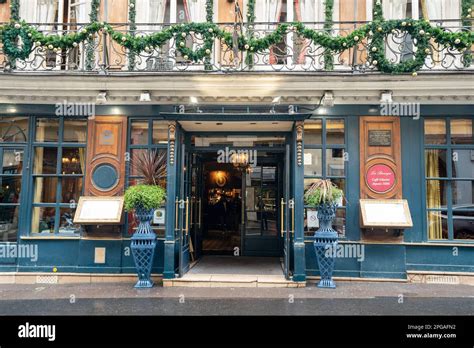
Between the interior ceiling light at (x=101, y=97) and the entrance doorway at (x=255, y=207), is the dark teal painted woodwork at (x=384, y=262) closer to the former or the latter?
the entrance doorway at (x=255, y=207)

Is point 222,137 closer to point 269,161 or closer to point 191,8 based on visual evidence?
point 269,161

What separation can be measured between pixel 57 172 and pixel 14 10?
12.6 ft

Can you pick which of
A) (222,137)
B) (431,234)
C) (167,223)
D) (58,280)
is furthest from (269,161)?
(58,280)

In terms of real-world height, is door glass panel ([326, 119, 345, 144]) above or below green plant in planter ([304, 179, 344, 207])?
above

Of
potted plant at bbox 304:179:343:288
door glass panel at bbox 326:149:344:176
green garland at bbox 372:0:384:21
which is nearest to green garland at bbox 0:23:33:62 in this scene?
potted plant at bbox 304:179:343:288

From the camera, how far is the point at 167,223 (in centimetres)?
828

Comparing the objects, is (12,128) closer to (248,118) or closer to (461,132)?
(248,118)

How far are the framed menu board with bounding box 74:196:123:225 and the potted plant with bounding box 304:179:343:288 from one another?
4.18 meters

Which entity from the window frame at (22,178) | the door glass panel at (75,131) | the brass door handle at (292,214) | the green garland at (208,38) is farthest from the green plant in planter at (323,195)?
the window frame at (22,178)

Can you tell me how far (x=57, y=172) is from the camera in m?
9.02

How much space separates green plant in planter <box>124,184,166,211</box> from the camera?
25.4 feet

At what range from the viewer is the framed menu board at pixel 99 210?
8430 millimetres

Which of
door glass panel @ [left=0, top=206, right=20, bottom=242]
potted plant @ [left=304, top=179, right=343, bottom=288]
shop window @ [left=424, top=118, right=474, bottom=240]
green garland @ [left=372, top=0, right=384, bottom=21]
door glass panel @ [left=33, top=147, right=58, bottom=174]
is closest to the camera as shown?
potted plant @ [left=304, top=179, right=343, bottom=288]

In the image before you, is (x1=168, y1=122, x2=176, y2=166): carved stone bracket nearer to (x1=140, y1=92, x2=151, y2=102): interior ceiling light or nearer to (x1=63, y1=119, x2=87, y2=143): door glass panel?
(x1=140, y1=92, x2=151, y2=102): interior ceiling light
